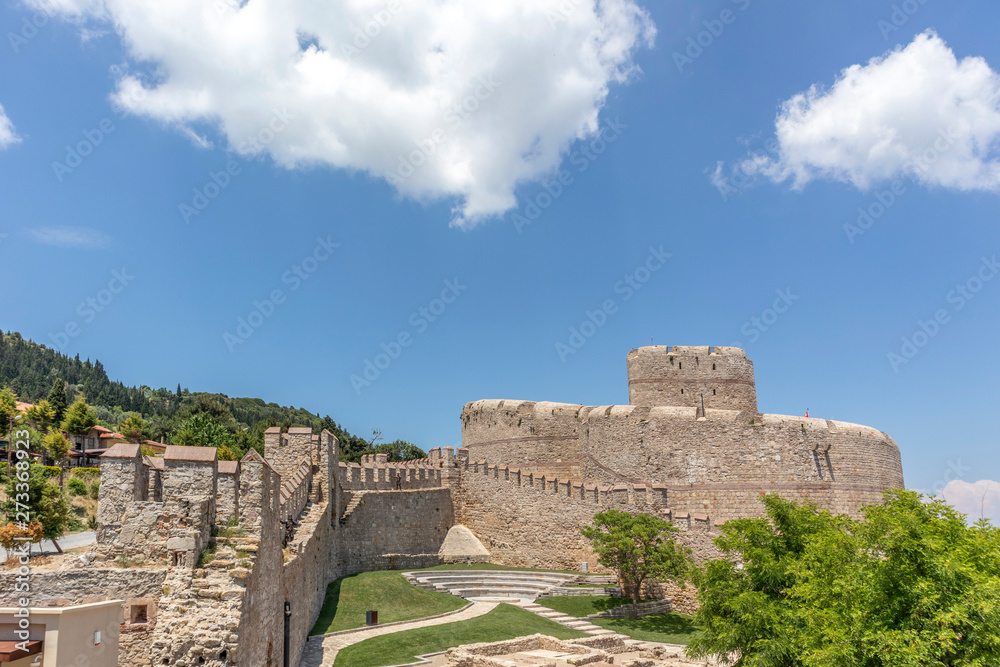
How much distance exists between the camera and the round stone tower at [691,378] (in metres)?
35.5

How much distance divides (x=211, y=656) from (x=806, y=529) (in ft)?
48.2

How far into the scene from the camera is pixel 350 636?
17484mm

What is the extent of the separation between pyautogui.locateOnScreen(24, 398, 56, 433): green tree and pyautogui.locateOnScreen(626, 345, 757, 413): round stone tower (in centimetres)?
3740

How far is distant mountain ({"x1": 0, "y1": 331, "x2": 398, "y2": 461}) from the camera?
232ft

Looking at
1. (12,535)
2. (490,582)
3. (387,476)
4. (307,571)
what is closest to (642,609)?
(490,582)

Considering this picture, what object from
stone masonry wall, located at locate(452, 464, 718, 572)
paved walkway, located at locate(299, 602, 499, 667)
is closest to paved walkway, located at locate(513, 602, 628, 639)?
paved walkway, located at locate(299, 602, 499, 667)

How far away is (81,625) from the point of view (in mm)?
7969

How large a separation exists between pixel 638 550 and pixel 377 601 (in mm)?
9631

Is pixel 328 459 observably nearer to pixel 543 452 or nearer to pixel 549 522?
pixel 549 522

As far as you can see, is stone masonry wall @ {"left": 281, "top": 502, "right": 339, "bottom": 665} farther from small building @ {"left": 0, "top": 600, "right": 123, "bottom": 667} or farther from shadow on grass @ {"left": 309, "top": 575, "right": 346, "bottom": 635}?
small building @ {"left": 0, "top": 600, "right": 123, "bottom": 667}

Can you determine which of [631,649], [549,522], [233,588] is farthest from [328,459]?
[233,588]

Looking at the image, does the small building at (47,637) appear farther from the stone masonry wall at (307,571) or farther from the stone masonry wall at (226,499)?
the stone masonry wall at (307,571)

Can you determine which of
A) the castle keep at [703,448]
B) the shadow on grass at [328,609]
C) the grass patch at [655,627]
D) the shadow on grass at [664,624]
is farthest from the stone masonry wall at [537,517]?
the shadow on grass at [328,609]

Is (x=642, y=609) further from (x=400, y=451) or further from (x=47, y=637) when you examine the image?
(x=400, y=451)
